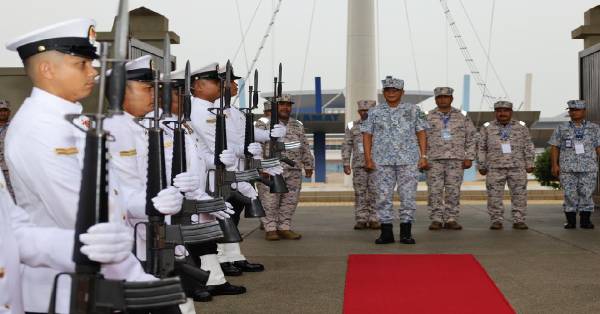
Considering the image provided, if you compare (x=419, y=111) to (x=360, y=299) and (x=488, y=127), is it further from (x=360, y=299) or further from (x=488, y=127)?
(x=360, y=299)

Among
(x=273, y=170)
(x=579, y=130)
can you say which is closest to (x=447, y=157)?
(x=579, y=130)

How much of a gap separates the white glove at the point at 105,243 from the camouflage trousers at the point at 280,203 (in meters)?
6.82

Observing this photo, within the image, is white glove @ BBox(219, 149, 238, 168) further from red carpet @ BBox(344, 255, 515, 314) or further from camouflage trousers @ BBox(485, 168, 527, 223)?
camouflage trousers @ BBox(485, 168, 527, 223)

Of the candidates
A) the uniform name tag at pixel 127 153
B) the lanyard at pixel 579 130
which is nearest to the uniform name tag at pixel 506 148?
the lanyard at pixel 579 130

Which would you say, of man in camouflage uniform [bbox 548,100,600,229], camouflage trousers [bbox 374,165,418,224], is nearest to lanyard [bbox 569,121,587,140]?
man in camouflage uniform [bbox 548,100,600,229]

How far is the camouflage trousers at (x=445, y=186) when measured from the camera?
1030cm

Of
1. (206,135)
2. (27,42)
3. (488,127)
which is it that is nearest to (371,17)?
(488,127)

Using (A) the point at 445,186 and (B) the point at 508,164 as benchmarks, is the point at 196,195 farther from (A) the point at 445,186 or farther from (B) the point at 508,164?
(B) the point at 508,164

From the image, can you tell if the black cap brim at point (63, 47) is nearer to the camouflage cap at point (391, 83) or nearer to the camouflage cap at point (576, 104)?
the camouflage cap at point (391, 83)

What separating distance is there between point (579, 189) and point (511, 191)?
82 cm

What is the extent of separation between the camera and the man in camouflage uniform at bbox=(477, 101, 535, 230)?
10.4 metres

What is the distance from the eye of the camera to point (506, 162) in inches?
411

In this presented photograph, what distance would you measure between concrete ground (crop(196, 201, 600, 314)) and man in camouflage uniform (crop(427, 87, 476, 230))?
328 mm

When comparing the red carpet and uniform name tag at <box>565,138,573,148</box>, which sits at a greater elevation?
uniform name tag at <box>565,138,573,148</box>
